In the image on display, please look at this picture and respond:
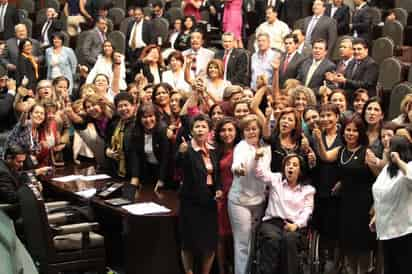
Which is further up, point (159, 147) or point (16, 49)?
point (16, 49)

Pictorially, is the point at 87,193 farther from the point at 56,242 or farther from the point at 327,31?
the point at 327,31

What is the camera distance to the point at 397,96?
334 inches

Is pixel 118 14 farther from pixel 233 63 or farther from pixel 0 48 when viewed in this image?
pixel 233 63

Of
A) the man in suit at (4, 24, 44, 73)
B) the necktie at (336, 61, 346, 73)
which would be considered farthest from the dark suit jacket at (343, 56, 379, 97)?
the man in suit at (4, 24, 44, 73)

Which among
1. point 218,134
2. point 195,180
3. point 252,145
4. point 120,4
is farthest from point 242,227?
point 120,4

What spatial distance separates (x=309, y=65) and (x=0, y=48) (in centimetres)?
469

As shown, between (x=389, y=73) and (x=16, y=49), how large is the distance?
5.36m

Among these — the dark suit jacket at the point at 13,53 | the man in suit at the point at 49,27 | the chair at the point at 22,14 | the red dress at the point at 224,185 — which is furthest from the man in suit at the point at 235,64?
the chair at the point at 22,14

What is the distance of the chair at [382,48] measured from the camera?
10.0 meters

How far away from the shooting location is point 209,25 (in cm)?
1304

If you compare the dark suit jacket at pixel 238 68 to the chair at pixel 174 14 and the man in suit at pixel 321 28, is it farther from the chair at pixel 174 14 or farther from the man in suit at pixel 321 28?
the chair at pixel 174 14

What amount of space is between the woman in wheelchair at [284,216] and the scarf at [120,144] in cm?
182

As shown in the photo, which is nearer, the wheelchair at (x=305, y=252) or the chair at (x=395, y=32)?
the wheelchair at (x=305, y=252)

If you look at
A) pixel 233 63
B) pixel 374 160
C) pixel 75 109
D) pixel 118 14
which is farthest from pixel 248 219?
pixel 118 14
